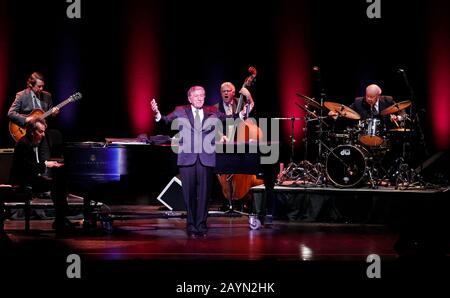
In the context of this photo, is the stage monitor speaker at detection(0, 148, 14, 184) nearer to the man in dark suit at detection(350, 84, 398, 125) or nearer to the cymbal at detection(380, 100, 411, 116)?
the man in dark suit at detection(350, 84, 398, 125)

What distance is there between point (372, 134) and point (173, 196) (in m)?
2.99

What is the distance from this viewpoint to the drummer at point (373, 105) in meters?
10.1

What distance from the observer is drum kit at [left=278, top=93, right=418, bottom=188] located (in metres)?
9.67

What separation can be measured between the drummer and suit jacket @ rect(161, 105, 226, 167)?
10.7ft

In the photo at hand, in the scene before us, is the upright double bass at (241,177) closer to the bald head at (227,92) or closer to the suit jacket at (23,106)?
the bald head at (227,92)

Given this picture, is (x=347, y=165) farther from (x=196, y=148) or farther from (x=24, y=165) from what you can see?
(x=24, y=165)

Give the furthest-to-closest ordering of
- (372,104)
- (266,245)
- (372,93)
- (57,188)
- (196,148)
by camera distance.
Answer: (372,104) < (372,93) < (57,188) < (196,148) < (266,245)

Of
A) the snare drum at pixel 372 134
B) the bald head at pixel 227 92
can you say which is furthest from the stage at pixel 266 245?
the bald head at pixel 227 92

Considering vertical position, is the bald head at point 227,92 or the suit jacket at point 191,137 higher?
the bald head at point 227,92

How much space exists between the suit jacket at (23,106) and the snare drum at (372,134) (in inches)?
169

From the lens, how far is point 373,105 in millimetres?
10297

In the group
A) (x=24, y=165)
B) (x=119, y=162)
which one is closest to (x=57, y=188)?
(x=24, y=165)
